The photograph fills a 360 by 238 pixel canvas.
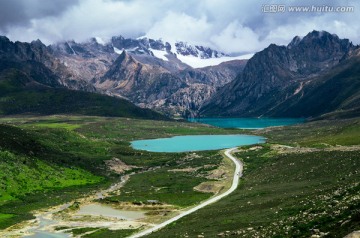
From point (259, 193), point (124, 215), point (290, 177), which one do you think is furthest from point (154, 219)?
point (290, 177)

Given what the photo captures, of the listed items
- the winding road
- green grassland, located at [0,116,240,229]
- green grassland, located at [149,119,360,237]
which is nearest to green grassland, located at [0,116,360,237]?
green grassland, located at [149,119,360,237]

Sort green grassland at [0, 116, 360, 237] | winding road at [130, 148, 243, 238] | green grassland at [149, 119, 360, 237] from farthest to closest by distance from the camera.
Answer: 1. winding road at [130, 148, 243, 238]
2. green grassland at [0, 116, 360, 237]
3. green grassland at [149, 119, 360, 237]

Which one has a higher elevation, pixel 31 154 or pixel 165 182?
pixel 31 154

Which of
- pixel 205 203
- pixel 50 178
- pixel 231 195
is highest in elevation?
pixel 50 178

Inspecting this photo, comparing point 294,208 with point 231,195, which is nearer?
point 294,208

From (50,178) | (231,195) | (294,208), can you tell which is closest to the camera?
(294,208)

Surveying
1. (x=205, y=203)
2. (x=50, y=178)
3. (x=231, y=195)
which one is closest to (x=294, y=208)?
(x=205, y=203)

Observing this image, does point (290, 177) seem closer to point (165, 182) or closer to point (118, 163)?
point (165, 182)

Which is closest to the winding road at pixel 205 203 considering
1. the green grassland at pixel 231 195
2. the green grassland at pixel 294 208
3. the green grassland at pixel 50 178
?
the green grassland at pixel 294 208

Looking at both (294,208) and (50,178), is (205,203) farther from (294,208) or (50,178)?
(50,178)

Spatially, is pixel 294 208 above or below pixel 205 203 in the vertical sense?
above

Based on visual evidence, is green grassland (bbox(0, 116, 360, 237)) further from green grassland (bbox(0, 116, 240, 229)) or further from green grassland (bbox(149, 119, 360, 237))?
green grassland (bbox(0, 116, 240, 229))
